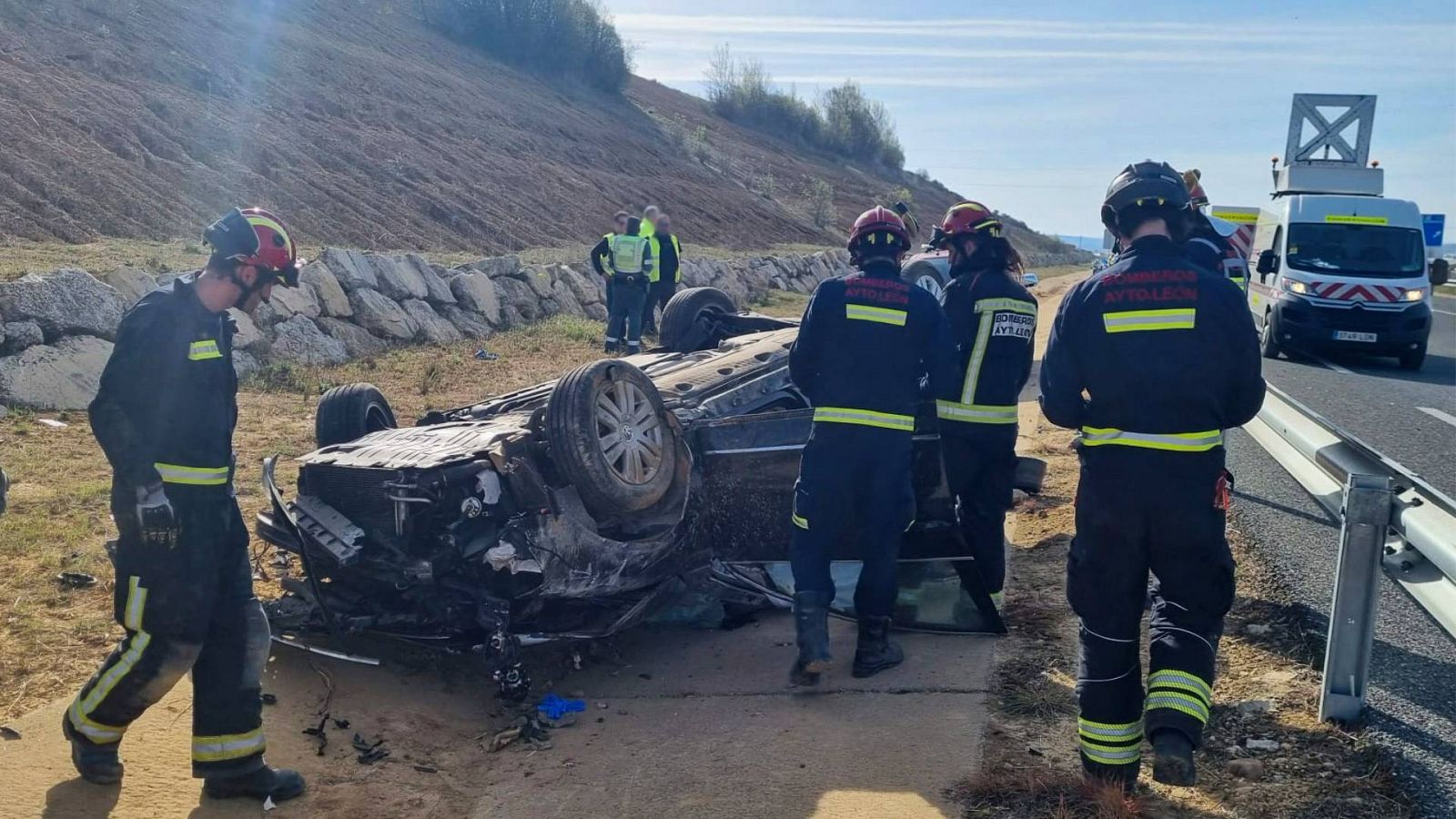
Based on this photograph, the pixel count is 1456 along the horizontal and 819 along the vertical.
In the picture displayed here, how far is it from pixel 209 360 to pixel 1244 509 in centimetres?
561

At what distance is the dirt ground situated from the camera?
10.9ft

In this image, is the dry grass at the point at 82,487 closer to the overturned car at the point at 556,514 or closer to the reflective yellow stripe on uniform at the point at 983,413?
the overturned car at the point at 556,514

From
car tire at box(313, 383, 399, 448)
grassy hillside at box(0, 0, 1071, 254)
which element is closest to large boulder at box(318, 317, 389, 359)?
grassy hillside at box(0, 0, 1071, 254)

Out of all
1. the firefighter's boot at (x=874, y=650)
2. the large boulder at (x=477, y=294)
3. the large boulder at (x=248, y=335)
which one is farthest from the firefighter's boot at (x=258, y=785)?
the large boulder at (x=477, y=294)

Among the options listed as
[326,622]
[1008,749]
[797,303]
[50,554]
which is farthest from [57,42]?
[1008,749]

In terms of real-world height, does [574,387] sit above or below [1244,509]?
above

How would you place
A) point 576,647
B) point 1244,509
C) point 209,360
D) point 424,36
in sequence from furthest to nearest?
point 424,36 < point 1244,509 < point 576,647 < point 209,360

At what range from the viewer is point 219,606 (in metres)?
3.51

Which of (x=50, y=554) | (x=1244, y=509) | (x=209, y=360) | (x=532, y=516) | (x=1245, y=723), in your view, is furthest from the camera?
(x=1244, y=509)

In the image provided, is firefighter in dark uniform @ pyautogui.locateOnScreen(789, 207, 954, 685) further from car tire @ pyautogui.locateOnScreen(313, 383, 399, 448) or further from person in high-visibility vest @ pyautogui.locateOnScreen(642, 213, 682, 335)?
person in high-visibility vest @ pyautogui.locateOnScreen(642, 213, 682, 335)

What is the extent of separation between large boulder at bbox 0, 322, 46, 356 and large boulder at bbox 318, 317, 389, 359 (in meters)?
3.55

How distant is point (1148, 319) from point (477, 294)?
12.6 meters

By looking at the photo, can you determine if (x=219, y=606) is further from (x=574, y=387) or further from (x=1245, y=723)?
(x=1245, y=723)

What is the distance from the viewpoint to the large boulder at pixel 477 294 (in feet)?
48.2
